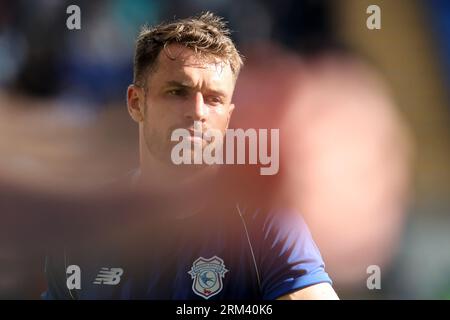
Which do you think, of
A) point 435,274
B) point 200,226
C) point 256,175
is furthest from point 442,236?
point 200,226

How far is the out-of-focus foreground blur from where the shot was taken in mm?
3303

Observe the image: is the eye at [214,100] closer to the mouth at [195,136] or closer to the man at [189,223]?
the man at [189,223]

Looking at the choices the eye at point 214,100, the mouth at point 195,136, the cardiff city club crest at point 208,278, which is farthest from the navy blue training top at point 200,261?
the eye at point 214,100

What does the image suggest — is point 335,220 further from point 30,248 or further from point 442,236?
point 30,248

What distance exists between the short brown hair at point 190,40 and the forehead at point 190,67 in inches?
0.9

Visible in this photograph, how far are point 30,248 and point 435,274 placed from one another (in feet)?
6.33

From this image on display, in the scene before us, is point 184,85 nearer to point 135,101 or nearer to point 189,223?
point 135,101

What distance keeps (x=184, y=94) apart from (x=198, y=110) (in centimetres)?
10

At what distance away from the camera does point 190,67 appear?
10.7 feet

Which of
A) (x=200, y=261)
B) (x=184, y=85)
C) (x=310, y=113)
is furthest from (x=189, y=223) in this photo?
(x=310, y=113)

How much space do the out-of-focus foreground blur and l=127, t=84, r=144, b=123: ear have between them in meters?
0.03

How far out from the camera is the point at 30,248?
3.37 meters

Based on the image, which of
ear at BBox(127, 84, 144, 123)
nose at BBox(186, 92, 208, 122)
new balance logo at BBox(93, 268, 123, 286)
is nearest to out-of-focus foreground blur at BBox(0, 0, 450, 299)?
ear at BBox(127, 84, 144, 123)

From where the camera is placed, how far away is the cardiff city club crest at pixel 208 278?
10.8 ft
